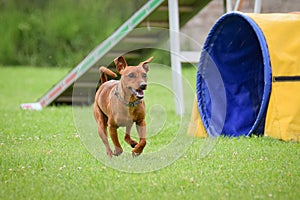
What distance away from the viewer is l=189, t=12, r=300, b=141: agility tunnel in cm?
555

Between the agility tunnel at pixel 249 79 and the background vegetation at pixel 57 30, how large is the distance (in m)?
10.6

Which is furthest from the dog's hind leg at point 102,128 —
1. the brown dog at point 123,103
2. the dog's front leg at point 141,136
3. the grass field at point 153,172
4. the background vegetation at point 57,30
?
the background vegetation at point 57,30

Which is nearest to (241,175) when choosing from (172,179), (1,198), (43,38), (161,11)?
(172,179)

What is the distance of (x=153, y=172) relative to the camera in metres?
4.57

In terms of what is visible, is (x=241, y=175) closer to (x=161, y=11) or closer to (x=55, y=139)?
(x=55, y=139)

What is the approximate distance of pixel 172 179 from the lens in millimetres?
4277

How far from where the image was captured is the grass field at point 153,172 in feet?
12.9

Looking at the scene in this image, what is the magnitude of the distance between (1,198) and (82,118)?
1605mm

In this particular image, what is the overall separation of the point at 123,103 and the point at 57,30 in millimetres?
12924

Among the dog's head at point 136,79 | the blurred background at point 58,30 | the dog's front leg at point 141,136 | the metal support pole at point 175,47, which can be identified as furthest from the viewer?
the blurred background at point 58,30

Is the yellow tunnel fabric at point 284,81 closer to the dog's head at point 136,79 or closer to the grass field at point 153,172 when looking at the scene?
the grass field at point 153,172

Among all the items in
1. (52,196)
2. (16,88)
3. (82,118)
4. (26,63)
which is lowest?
(26,63)

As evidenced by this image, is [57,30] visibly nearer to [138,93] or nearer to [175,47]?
[175,47]

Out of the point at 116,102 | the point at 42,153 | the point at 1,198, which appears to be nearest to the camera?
the point at 1,198
